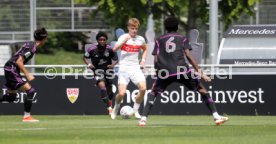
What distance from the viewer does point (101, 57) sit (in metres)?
25.4

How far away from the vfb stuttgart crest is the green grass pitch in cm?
533

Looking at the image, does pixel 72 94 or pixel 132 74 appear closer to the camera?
pixel 132 74

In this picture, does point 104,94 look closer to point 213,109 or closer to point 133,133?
point 213,109

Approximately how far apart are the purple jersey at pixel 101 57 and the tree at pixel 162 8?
35.3 feet

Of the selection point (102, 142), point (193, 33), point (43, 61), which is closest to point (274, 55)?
point (193, 33)

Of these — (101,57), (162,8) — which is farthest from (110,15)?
(101,57)

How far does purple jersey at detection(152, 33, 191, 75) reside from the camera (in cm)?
2003

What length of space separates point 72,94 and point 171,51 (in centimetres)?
754

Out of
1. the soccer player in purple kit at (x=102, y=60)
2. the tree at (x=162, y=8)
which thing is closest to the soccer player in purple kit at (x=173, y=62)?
the soccer player in purple kit at (x=102, y=60)

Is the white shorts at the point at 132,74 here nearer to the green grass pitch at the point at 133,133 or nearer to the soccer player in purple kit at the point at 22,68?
the green grass pitch at the point at 133,133

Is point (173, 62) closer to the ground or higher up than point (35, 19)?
closer to the ground

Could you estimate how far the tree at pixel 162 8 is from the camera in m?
37.1

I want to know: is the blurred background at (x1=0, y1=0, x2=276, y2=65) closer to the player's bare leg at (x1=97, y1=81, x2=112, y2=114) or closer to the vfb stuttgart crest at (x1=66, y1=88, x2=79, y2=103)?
the vfb stuttgart crest at (x1=66, y1=88, x2=79, y2=103)

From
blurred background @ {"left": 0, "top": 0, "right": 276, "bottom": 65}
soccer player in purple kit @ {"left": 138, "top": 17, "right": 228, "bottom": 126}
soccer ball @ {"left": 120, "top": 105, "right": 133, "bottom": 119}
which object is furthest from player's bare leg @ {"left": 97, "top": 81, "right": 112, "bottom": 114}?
blurred background @ {"left": 0, "top": 0, "right": 276, "bottom": 65}
